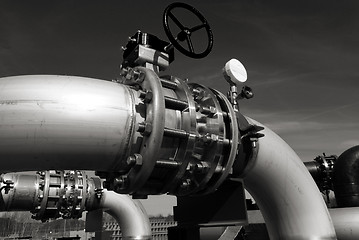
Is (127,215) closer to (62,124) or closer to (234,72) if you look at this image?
(234,72)

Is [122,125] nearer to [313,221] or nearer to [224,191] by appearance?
[224,191]

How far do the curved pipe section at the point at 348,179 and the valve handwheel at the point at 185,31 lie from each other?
2.76 m

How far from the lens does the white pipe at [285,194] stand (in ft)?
→ 8.61

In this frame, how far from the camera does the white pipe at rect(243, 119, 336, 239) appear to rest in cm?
262

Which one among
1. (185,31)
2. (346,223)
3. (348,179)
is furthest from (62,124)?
(348,179)

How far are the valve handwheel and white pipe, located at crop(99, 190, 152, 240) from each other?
5.94 metres

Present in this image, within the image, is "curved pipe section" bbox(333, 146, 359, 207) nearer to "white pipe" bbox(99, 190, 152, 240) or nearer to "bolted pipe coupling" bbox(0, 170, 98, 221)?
"white pipe" bbox(99, 190, 152, 240)

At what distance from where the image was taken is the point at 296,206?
268 cm

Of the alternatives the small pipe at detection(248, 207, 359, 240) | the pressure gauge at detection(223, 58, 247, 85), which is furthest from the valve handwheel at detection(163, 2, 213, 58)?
the small pipe at detection(248, 207, 359, 240)

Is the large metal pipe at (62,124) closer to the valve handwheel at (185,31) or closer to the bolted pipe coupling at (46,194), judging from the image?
the valve handwheel at (185,31)

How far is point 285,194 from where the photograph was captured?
2.71 meters

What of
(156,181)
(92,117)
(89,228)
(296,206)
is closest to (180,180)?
(156,181)

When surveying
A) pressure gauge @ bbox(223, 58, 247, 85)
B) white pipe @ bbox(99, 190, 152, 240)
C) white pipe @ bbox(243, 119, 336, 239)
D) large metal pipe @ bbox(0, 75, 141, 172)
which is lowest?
white pipe @ bbox(99, 190, 152, 240)

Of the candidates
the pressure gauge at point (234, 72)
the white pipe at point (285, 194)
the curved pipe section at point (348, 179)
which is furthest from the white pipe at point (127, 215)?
the pressure gauge at point (234, 72)
